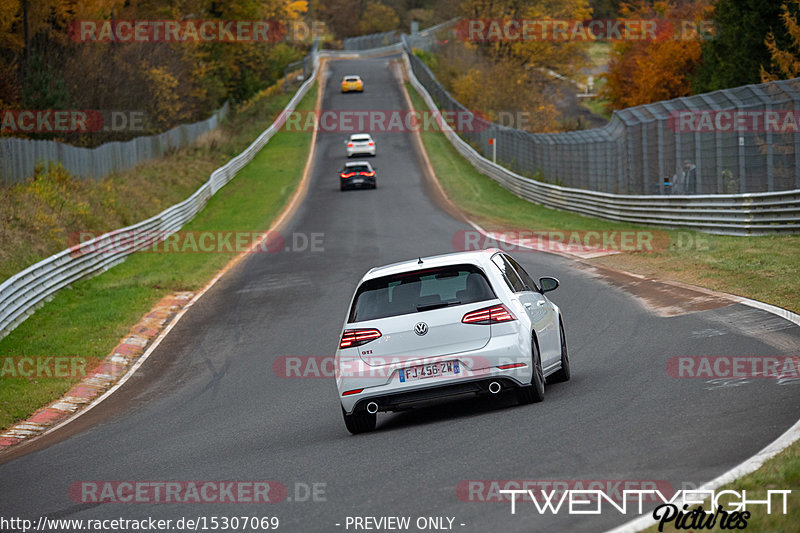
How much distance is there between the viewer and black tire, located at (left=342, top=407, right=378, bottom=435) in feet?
32.4

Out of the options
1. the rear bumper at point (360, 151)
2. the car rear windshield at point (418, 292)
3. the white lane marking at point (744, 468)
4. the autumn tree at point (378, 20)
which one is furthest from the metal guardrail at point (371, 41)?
the white lane marking at point (744, 468)

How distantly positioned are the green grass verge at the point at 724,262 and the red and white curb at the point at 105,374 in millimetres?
9489

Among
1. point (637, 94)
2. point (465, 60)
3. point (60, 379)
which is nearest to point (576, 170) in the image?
point (60, 379)

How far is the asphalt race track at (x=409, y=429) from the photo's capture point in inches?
278

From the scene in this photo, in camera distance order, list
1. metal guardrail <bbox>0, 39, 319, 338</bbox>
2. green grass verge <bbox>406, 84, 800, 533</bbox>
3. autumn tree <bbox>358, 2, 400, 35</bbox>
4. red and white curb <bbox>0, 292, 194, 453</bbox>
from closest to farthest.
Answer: green grass verge <bbox>406, 84, 800, 533</bbox> → red and white curb <bbox>0, 292, 194, 453</bbox> → metal guardrail <bbox>0, 39, 319, 338</bbox> → autumn tree <bbox>358, 2, 400, 35</bbox>

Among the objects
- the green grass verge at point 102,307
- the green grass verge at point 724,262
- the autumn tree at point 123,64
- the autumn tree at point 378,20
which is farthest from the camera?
the autumn tree at point 378,20

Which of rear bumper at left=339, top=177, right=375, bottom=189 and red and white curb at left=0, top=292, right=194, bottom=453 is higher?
rear bumper at left=339, top=177, right=375, bottom=189

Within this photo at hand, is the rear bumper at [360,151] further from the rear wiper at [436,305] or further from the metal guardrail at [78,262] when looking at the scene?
the rear wiper at [436,305]

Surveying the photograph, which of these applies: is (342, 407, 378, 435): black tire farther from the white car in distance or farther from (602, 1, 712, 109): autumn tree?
(602, 1, 712, 109): autumn tree

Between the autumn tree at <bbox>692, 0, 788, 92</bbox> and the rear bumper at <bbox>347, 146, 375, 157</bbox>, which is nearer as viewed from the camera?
the autumn tree at <bbox>692, 0, 788, 92</bbox>

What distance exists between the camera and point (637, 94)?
6825 cm

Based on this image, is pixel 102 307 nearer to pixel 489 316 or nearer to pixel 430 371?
pixel 430 371

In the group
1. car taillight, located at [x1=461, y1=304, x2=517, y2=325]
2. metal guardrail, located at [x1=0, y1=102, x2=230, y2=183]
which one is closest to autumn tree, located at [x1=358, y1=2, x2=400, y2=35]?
metal guardrail, located at [x1=0, y1=102, x2=230, y2=183]

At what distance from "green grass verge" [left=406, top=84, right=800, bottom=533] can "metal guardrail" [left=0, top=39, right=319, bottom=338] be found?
1080cm
